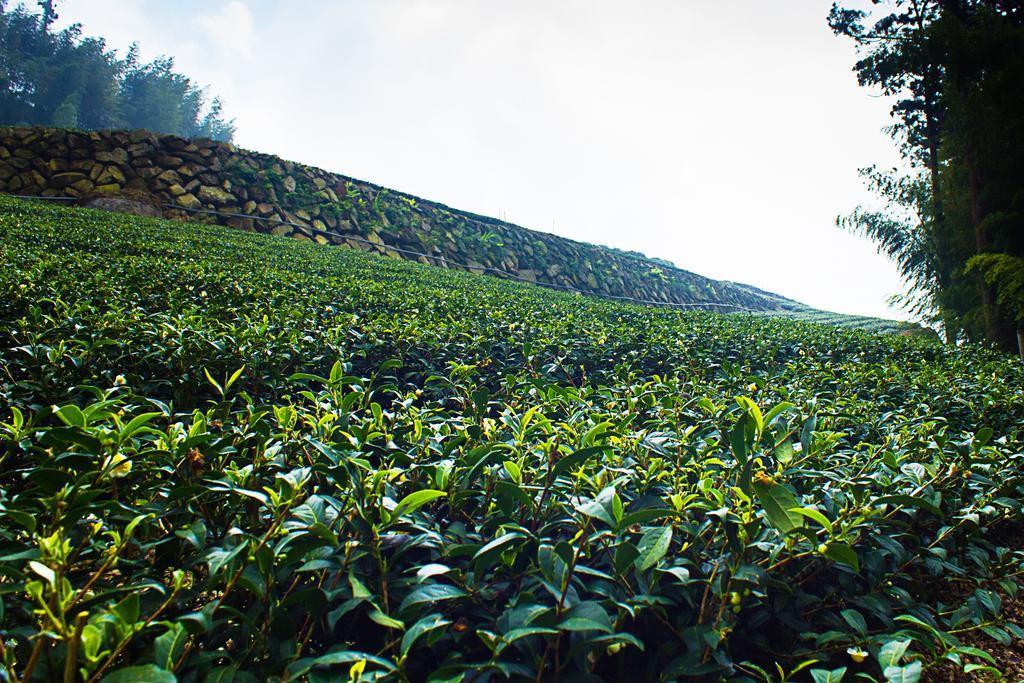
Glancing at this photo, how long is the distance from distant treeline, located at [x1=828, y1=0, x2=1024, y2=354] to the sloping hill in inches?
197

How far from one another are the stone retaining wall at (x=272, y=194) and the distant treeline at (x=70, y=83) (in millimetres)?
30110

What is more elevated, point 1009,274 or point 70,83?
point 70,83

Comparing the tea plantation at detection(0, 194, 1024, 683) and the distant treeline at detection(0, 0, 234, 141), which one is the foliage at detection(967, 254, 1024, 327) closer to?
the tea plantation at detection(0, 194, 1024, 683)

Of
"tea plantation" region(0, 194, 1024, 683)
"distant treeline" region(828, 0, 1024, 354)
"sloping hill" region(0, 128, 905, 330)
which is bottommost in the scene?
"tea plantation" region(0, 194, 1024, 683)

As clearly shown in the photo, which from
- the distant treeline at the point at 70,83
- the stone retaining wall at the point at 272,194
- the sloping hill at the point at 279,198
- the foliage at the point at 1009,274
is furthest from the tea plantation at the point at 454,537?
the distant treeline at the point at 70,83

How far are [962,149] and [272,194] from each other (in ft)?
42.1

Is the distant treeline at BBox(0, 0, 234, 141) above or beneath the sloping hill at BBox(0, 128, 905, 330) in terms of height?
above

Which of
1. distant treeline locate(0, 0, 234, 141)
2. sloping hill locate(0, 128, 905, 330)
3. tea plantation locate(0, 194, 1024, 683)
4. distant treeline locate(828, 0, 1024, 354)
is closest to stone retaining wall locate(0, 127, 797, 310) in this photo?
sloping hill locate(0, 128, 905, 330)

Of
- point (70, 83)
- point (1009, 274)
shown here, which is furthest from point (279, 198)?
point (70, 83)

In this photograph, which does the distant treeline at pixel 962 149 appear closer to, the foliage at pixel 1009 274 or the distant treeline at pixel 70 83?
the foliage at pixel 1009 274

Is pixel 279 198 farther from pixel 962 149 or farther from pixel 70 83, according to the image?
pixel 70 83

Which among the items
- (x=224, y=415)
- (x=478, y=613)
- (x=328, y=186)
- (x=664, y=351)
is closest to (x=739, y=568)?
(x=478, y=613)

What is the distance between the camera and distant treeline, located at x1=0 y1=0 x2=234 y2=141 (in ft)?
109

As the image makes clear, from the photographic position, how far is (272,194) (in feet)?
34.7
